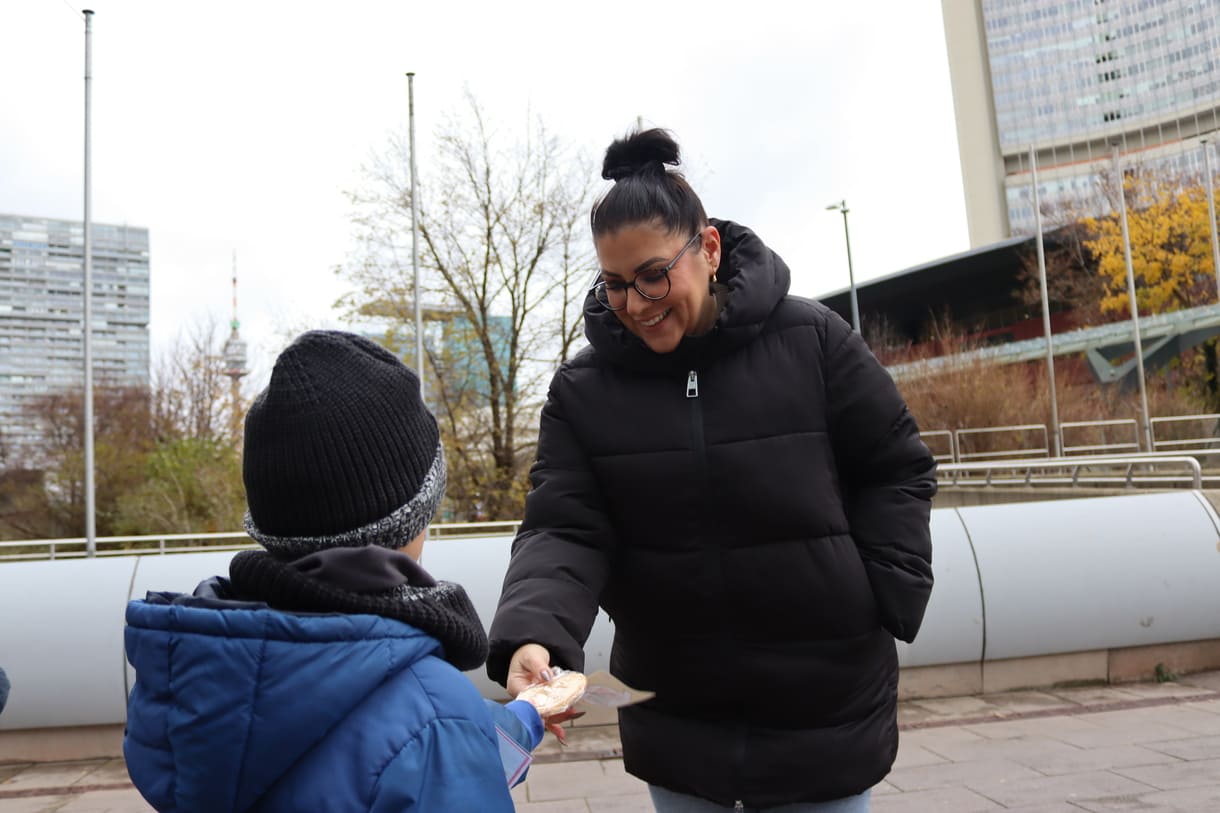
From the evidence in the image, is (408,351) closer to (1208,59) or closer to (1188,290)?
(1188,290)

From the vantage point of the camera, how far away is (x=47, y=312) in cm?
7131

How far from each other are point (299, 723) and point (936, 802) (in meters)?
3.97

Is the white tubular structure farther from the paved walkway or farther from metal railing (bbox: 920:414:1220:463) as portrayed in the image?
metal railing (bbox: 920:414:1220:463)

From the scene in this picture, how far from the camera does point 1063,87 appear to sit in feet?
333

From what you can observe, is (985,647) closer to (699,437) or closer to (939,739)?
(939,739)

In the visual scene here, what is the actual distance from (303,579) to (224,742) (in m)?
0.22

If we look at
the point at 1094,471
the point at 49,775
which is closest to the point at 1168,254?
the point at 1094,471

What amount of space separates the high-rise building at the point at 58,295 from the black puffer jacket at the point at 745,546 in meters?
58.5

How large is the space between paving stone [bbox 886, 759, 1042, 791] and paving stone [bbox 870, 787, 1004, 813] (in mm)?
93

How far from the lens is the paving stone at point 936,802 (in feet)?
14.3

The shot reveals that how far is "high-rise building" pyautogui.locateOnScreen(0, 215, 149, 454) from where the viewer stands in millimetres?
66375

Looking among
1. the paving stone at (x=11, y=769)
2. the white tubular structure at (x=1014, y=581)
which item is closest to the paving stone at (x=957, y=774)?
the white tubular structure at (x=1014, y=581)

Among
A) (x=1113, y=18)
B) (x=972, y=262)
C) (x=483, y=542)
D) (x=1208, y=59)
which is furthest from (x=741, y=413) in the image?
(x=1113, y=18)

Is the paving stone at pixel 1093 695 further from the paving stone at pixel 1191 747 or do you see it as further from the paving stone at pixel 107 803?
the paving stone at pixel 107 803
